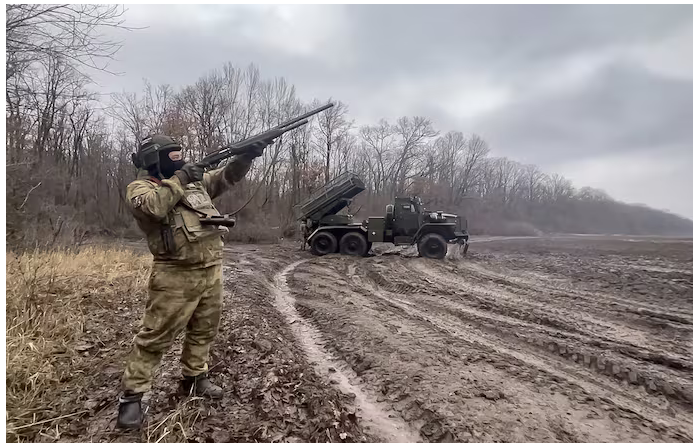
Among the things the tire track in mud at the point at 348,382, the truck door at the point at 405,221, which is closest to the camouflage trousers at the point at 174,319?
the tire track in mud at the point at 348,382

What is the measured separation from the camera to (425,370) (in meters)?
4.00

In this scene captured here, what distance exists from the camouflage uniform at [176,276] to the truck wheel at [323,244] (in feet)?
40.0

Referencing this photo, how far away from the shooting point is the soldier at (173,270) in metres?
2.72

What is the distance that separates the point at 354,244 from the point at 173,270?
490 inches

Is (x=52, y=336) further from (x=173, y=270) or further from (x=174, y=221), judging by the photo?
(x=174, y=221)

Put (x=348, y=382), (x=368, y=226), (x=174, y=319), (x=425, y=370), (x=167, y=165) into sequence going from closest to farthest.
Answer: (x=174, y=319)
(x=167, y=165)
(x=348, y=382)
(x=425, y=370)
(x=368, y=226)

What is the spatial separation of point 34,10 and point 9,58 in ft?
4.00

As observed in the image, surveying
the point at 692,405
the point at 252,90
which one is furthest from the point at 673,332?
the point at 252,90

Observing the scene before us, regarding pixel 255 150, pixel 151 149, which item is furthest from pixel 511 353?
pixel 151 149

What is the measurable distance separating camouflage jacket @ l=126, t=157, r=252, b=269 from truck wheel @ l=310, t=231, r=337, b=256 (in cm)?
1222

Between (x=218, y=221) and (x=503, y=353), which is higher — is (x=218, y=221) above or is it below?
above

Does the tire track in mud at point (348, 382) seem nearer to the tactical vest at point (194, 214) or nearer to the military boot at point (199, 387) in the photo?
the military boot at point (199, 387)

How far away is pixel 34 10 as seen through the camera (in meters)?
5.71

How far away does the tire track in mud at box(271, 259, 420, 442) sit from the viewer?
3002 millimetres
